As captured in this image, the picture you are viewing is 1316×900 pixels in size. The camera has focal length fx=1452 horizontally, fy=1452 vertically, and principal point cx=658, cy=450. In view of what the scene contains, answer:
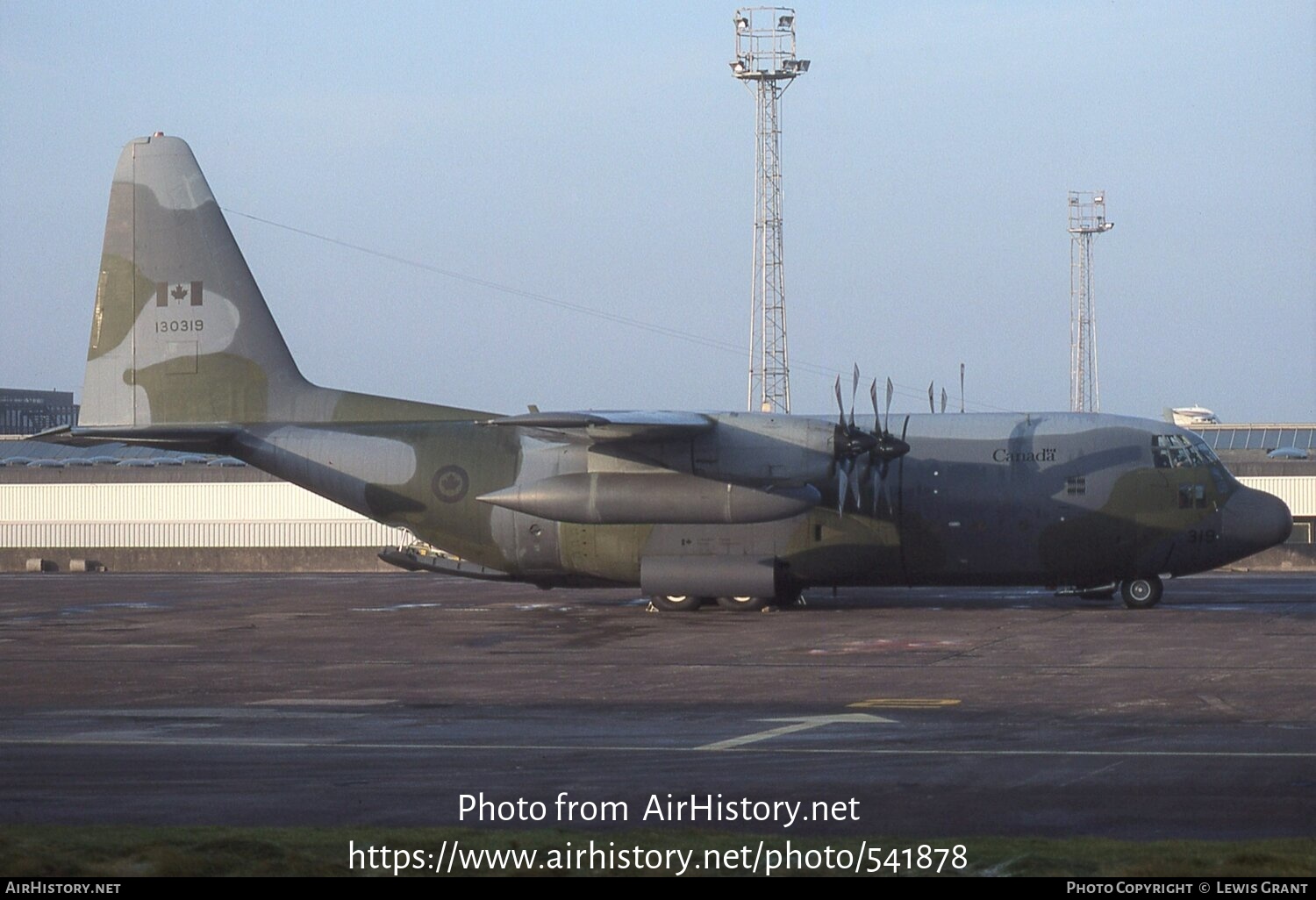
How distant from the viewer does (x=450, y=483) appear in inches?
1223

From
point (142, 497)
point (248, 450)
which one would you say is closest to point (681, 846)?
point (248, 450)

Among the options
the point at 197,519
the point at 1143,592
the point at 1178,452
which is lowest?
the point at 1143,592

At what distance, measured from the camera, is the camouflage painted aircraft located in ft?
94.9

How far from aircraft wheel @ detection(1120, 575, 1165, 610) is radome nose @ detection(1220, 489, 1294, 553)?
1856 millimetres

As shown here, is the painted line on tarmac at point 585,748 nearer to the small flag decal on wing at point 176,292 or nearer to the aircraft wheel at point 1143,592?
the aircraft wheel at point 1143,592

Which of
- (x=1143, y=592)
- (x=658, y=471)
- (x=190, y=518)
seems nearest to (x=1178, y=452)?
(x=1143, y=592)

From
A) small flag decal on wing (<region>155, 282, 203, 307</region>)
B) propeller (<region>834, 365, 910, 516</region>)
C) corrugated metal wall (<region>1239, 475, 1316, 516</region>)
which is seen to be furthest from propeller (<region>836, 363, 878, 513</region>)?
corrugated metal wall (<region>1239, 475, 1316, 516</region>)

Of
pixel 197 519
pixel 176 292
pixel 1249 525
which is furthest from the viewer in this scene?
pixel 197 519

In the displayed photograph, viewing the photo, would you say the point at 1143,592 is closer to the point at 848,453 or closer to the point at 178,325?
the point at 848,453

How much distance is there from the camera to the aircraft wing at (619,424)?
27625 millimetres

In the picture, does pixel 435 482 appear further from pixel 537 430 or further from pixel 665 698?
pixel 665 698

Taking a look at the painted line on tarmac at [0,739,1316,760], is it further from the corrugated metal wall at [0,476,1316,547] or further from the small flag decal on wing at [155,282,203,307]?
the corrugated metal wall at [0,476,1316,547]

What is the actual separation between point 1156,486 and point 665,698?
14.9 metres

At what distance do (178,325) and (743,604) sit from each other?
557 inches
